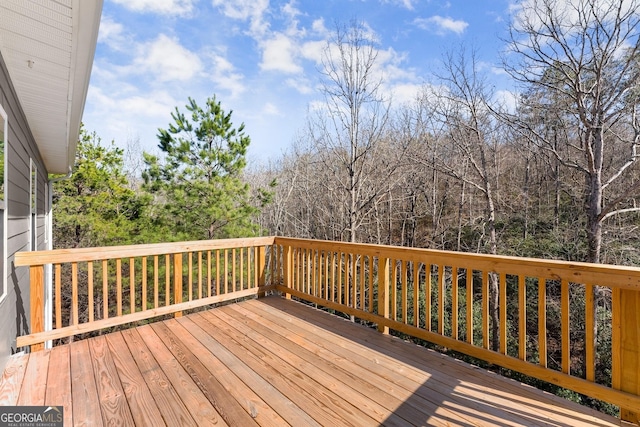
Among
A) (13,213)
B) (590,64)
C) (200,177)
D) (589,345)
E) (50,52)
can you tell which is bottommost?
(589,345)

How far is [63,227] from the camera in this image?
965cm

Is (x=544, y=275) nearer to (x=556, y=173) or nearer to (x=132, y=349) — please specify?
(x=132, y=349)

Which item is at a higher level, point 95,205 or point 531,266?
point 95,205

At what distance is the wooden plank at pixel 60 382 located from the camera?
1.89 meters

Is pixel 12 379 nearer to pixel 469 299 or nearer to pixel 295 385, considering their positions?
pixel 295 385

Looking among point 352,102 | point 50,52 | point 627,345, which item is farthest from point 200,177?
point 627,345

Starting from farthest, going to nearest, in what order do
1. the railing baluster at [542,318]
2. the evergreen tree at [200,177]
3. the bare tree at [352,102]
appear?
the evergreen tree at [200,177] < the bare tree at [352,102] < the railing baluster at [542,318]

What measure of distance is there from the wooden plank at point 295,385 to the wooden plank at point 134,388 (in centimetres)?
71

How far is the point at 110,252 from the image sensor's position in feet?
10.2

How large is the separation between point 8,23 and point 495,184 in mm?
12642

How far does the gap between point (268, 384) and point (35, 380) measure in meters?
1.66

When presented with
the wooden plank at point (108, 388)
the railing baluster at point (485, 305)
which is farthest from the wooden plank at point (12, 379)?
the railing baluster at point (485, 305)

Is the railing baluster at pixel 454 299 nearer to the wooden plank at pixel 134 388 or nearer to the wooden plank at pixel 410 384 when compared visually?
the wooden plank at pixel 410 384

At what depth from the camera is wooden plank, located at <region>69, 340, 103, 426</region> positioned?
5.83ft
